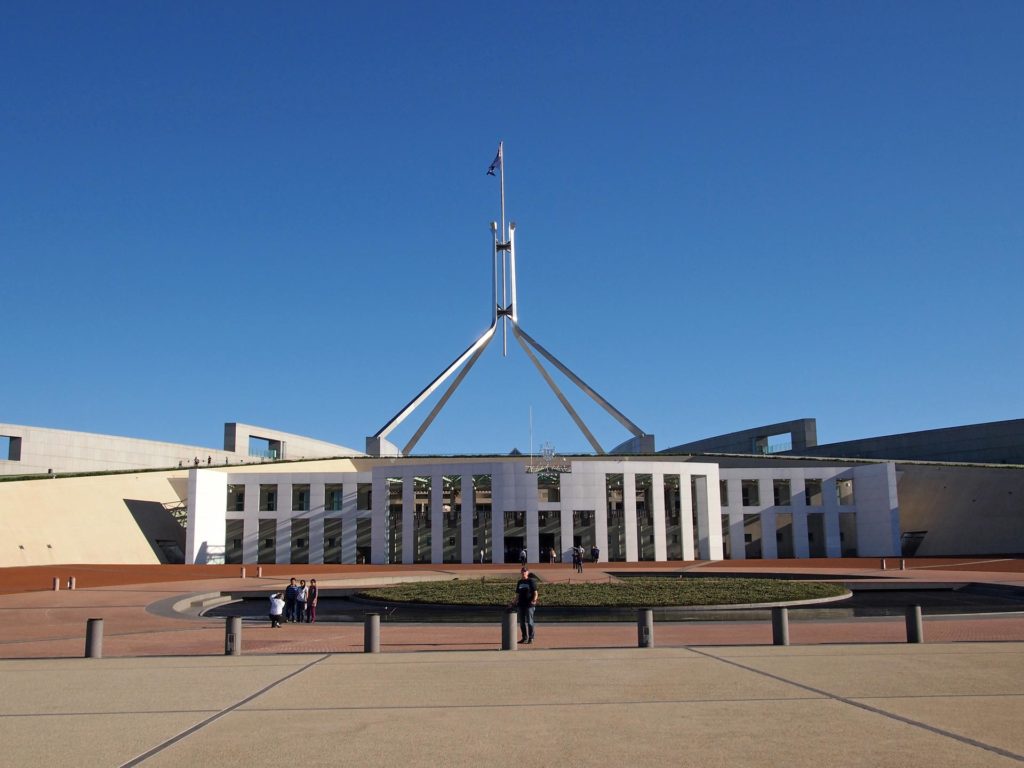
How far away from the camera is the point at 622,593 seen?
969 inches

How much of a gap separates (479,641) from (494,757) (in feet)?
29.9

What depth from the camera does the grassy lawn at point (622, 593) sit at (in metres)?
22.5

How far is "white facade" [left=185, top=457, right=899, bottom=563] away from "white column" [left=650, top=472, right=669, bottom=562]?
0.26 ft

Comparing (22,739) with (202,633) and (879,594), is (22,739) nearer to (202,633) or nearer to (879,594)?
(202,633)

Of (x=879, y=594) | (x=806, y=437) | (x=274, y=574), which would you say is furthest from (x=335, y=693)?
(x=806, y=437)

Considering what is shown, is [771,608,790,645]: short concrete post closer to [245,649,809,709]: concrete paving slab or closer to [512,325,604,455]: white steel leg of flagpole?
[245,649,809,709]: concrete paving slab

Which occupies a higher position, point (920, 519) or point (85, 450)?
point (85, 450)

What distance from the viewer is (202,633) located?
58.3ft

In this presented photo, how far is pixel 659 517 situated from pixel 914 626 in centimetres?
3747

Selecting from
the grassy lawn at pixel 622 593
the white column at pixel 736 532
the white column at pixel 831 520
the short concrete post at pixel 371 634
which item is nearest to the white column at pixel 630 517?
the white column at pixel 736 532

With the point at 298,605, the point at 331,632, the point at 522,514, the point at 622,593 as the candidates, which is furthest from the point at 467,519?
the point at 331,632

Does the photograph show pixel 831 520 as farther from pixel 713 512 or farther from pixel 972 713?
pixel 972 713

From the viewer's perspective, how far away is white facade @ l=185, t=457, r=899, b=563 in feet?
166

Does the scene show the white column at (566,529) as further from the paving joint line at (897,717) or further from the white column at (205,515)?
the paving joint line at (897,717)
